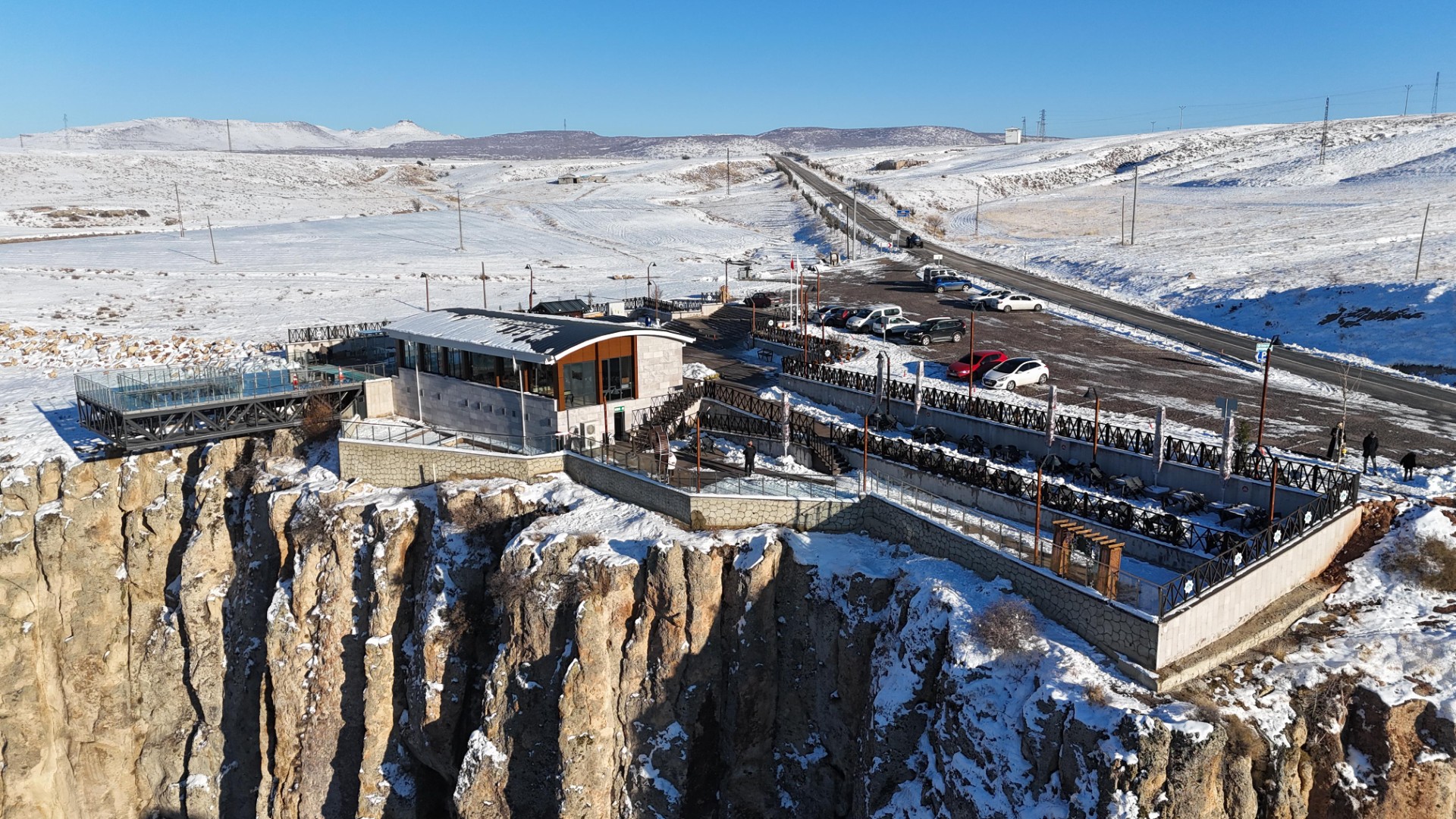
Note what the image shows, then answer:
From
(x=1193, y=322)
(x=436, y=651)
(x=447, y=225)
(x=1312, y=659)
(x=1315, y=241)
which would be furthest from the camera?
(x=447, y=225)

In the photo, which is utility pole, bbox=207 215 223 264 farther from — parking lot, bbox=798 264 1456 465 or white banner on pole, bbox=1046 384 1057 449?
white banner on pole, bbox=1046 384 1057 449

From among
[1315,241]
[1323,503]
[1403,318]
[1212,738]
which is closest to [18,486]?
[1212,738]

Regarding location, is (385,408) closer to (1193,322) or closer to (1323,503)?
(1323,503)

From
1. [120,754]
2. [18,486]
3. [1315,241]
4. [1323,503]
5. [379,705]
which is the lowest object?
[120,754]

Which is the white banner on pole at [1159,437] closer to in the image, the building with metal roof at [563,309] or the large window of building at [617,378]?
the large window of building at [617,378]

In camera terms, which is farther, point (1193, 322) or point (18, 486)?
point (1193, 322)

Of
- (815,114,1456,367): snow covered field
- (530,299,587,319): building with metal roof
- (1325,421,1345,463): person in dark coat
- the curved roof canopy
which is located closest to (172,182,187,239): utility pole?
(530,299,587,319): building with metal roof
